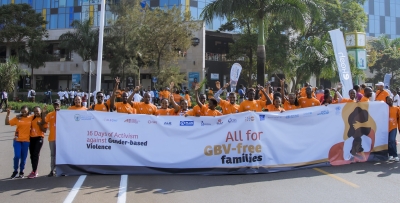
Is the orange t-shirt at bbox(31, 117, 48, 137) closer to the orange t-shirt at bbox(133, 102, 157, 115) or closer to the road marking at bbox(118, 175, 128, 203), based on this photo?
the road marking at bbox(118, 175, 128, 203)

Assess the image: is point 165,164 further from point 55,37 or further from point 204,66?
point 55,37

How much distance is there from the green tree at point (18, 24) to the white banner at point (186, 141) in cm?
3653

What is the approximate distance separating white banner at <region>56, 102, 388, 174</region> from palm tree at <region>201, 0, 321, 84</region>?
1090 cm

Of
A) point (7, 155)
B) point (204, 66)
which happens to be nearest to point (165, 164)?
point (7, 155)

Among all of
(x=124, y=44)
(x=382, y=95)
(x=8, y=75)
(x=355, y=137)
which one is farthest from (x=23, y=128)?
(x=124, y=44)

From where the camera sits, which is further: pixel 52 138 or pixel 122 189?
pixel 52 138

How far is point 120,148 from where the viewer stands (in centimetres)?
827

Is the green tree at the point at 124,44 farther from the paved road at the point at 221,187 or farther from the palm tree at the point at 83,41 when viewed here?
the paved road at the point at 221,187

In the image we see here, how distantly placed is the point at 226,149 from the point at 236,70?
352 inches

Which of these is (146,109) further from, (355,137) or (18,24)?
(18,24)

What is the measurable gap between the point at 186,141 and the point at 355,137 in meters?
4.05

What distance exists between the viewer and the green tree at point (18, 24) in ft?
132

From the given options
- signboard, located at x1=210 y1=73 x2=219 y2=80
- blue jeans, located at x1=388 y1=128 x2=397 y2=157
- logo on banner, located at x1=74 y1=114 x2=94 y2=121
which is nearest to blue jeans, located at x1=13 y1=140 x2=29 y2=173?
logo on banner, located at x1=74 y1=114 x2=94 y2=121

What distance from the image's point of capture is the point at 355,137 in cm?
925
